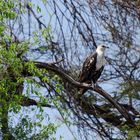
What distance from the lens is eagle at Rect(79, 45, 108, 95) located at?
6.33m

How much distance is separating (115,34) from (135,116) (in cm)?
81

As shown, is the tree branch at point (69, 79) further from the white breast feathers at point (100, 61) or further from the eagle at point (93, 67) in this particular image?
the white breast feathers at point (100, 61)

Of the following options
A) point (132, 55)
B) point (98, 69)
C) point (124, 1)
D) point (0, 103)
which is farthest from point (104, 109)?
point (0, 103)

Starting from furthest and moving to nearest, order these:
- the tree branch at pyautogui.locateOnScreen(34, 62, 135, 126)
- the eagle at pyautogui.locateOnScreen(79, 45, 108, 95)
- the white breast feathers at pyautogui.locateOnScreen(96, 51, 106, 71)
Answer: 1. the white breast feathers at pyautogui.locateOnScreen(96, 51, 106, 71)
2. the eagle at pyautogui.locateOnScreen(79, 45, 108, 95)
3. the tree branch at pyautogui.locateOnScreen(34, 62, 135, 126)

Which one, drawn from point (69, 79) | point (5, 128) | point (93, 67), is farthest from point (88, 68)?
point (5, 128)

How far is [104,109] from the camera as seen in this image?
665 centimetres

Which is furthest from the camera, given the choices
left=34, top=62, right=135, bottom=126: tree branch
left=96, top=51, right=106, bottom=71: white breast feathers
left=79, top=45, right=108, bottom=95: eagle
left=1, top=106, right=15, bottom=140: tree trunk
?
left=96, top=51, right=106, bottom=71: white breast feathers

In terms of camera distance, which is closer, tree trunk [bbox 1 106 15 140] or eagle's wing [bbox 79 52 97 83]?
tree trunk [bbox 1 106 15 140]

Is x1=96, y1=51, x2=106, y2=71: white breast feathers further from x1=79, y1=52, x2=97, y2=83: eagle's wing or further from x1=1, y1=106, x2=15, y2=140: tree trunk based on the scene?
x1=1, y1=106, x2=15, y2=140: tree trunk

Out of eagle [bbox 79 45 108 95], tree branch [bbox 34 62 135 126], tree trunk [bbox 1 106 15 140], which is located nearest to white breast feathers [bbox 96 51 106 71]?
eagle [bbox 79 45 108 95]

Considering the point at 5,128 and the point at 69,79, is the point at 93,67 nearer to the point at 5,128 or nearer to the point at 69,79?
the point at 69,79

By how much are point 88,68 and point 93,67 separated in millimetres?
142

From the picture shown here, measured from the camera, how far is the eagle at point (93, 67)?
6332mm

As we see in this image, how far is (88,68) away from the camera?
6539mm
